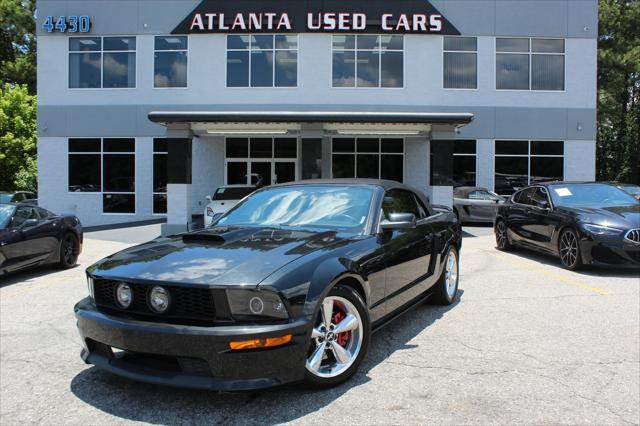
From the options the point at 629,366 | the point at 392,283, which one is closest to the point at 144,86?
the point at 392,283

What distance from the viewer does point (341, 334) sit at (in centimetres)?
369

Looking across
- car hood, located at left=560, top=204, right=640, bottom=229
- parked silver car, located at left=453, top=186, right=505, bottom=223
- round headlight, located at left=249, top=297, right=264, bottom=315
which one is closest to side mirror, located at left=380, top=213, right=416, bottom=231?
round headlight, located at left=249, top=297, right=264, bottom=315

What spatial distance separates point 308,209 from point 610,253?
5462 mm

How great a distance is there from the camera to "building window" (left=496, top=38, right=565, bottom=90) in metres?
21.6

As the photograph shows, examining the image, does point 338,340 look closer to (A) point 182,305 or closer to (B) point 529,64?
(A) point 182,305

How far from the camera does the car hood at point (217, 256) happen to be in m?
3.22

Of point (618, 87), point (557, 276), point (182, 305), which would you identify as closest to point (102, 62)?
point (557, 276)

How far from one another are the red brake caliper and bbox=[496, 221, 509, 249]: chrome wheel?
798 centimetres

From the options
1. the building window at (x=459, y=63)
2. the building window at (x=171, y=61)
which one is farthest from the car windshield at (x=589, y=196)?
the building window at (x=171, y=61)

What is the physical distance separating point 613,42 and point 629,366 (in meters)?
36.4

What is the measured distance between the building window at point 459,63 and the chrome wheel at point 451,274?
54.7 ft

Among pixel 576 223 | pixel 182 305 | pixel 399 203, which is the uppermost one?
pixel 399 203

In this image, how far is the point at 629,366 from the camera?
409 centimetres

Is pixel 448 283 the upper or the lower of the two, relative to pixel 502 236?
lower
